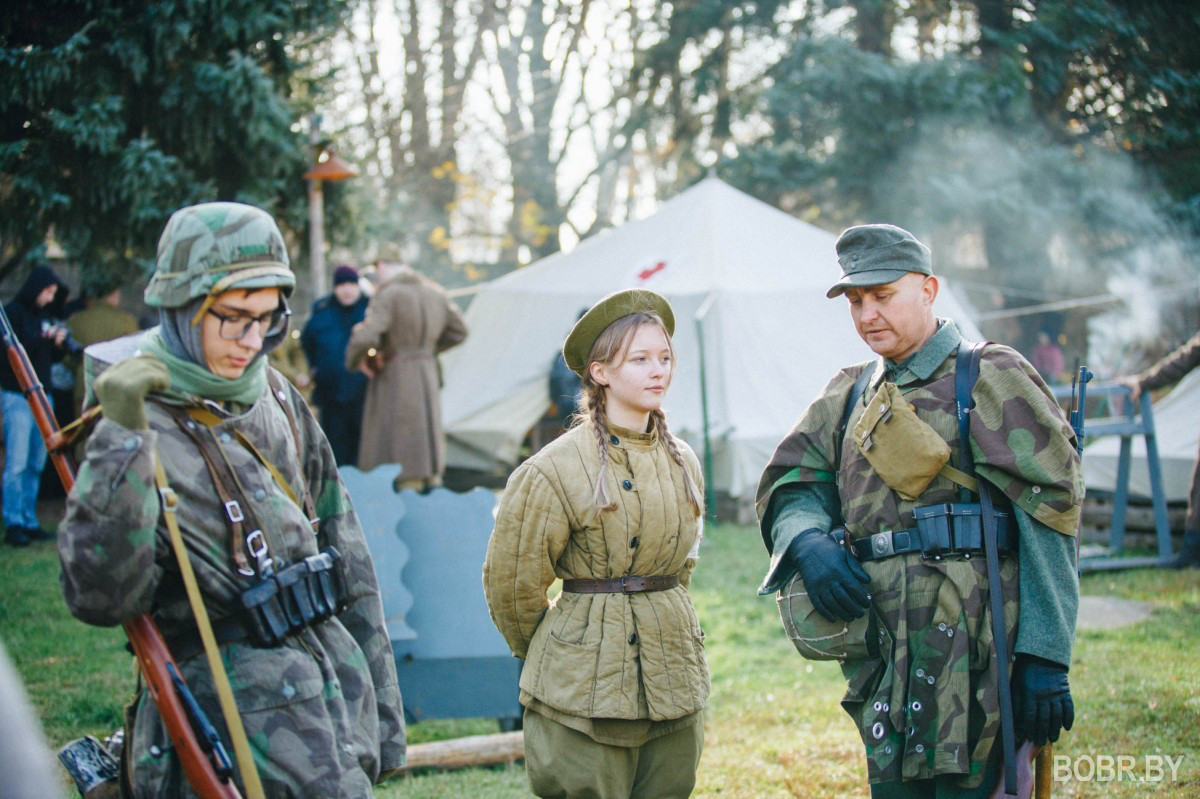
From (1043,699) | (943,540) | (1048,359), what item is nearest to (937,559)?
(943,540)

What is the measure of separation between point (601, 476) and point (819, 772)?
6.53ft

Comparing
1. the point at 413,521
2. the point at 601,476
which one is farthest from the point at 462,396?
the point at 601,476

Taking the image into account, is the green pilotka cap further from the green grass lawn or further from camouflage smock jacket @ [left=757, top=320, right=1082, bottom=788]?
the green grass lawn

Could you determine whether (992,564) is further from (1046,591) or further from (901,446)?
(901,446)

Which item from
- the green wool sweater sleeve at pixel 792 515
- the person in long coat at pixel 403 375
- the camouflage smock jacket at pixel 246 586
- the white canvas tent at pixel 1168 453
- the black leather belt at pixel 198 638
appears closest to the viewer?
the camouflage smock jacket at pixel 246 586

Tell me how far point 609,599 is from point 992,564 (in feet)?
3.09

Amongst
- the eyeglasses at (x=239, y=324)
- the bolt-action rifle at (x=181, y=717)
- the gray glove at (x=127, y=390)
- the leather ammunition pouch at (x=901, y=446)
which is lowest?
the bolt-action rifle at (x=181, y=717)

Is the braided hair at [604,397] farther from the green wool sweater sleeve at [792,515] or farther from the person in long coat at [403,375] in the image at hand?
the person in long coat at [403,375]

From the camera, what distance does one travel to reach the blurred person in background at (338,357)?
8.89 m

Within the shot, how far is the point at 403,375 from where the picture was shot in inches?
344

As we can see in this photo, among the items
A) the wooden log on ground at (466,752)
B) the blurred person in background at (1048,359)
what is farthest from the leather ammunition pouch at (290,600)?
the blurred person in background at (1048,359)

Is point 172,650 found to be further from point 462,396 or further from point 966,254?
point 966,254

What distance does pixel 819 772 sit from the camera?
422cm

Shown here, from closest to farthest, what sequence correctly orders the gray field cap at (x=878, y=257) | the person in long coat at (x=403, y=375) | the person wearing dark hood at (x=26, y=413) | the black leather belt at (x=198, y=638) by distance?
1. the black leather belt at (x=198, y=638)
2. the gray field cap at (x=878, y=257)
3. the person wearing dark hood at (x=26, y=413)
4. the person in long coat at (x=403, y=375)
